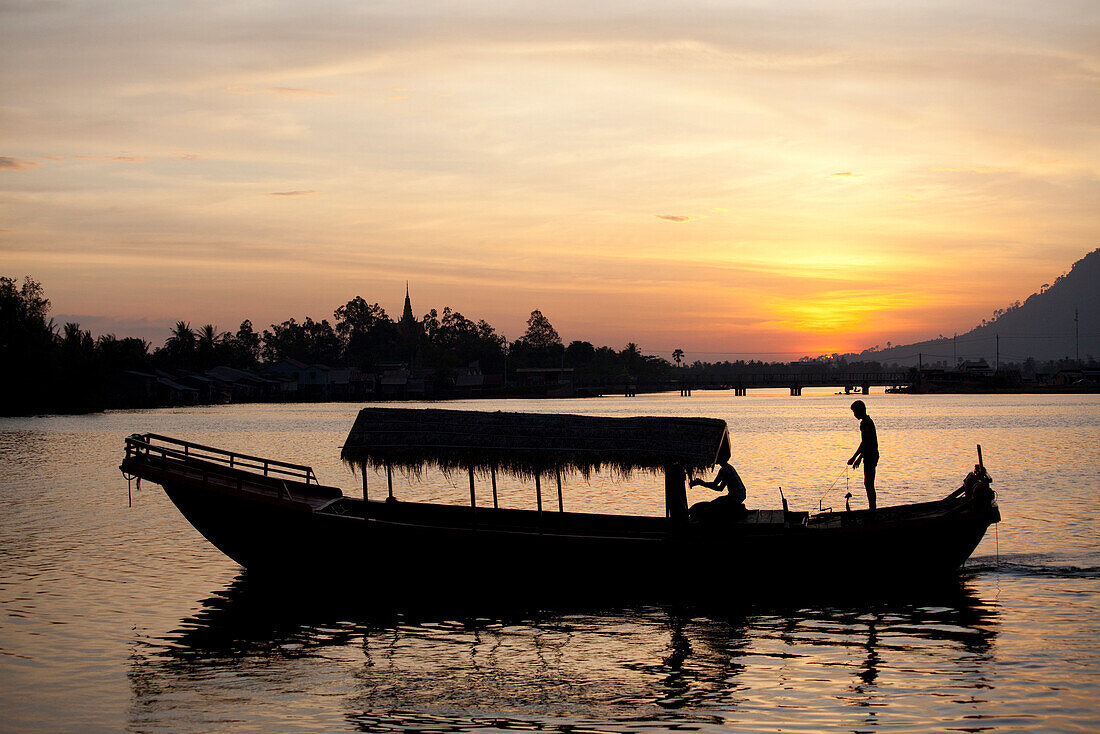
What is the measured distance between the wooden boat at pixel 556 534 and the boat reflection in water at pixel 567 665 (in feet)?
1.88

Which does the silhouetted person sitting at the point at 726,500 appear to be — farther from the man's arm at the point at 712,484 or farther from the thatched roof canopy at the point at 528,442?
the thatched roof canopy at the point at 528,442

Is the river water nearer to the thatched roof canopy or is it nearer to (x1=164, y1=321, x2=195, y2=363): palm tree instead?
the thatched roof canopy

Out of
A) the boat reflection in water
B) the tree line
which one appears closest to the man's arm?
the boat reflection in water

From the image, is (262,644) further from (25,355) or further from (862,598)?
(25,355)

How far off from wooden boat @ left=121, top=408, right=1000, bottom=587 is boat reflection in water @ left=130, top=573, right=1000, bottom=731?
572 mm

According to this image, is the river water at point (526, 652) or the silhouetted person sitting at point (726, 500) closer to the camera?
the river water at point (526, 652)

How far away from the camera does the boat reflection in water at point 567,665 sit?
977 centimetres

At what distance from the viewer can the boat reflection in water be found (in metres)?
9.77

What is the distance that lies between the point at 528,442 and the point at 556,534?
60.2 inches

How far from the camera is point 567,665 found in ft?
37.8

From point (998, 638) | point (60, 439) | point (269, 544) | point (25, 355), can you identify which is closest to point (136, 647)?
point (269, 544)

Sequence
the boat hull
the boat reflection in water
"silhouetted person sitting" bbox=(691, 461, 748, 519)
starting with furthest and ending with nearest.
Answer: "silhouetted person sitting" bbox=(691, 461, 748, 519) → the boat hull → the boat reflection in water

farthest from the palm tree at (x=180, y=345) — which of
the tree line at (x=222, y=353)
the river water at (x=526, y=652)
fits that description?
the river water at (x=526, y=652)

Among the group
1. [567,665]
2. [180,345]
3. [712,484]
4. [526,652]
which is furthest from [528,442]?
[180,345]
